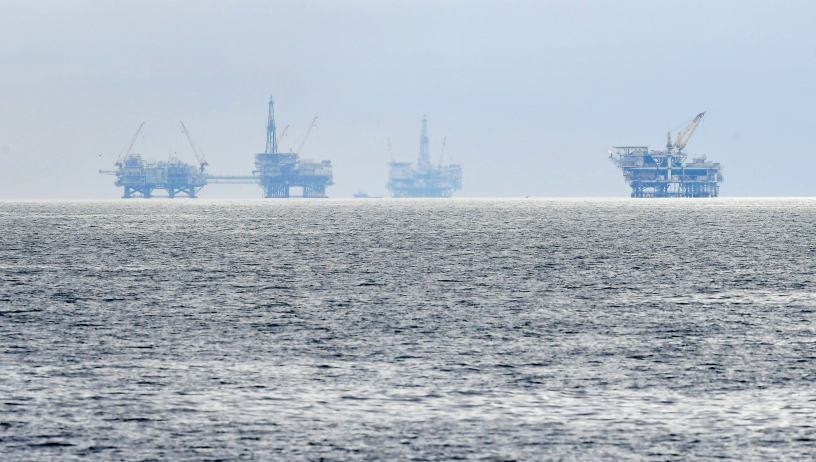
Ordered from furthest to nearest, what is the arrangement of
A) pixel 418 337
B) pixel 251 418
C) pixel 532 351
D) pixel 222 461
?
pixel 418 337, pixel 532 351, pixel 251 418, pixel 222 461

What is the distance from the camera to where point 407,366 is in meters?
22.1

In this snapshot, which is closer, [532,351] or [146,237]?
[532,351]

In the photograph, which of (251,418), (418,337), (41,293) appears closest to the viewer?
(251,418)

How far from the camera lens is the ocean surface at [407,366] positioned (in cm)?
1567

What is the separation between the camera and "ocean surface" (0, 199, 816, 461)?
1567 cm

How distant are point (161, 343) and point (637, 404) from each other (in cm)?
1211

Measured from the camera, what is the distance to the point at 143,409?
1761 centimetres

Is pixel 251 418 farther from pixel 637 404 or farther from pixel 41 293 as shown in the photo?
pixel 41 293

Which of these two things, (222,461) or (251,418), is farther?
(251,418)

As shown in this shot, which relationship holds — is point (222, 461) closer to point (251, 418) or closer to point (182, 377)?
point (251, 418)

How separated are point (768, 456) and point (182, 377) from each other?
36.0 feet

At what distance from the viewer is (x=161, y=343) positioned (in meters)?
25.3

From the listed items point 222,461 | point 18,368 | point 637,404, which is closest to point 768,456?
point 637,404

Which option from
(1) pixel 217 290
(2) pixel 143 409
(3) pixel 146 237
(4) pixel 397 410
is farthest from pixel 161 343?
(3) pixel 146 237
